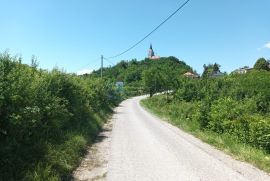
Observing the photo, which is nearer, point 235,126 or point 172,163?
point 172,163

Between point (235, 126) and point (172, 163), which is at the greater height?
point (235, 126)

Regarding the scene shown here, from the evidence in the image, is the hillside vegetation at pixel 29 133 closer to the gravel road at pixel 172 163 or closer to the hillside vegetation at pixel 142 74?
the gravel road at pixel 172 163

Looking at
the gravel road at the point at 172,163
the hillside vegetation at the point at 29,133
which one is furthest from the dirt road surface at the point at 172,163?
the hillside vegetation at the point at 29,133

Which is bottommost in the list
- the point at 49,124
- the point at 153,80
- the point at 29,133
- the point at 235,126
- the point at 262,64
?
the point at 235,126

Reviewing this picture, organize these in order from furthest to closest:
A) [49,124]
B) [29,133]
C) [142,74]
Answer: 1. [142,74]
2. [49,124]
3. [29,133]

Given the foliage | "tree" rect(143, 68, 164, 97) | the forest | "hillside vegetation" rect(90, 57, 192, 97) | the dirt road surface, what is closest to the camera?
the forest

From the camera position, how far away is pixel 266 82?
40906mm

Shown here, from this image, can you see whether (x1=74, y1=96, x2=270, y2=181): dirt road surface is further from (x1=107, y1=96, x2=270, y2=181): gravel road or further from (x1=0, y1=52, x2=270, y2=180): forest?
(x1=0, y1=52, x2=270, y2=180): forest

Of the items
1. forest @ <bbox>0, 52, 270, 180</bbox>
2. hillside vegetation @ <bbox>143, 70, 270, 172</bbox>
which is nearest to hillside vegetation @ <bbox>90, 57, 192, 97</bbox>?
hillside vegetation @ <bbox>143, 70, 270, 172</bbox>

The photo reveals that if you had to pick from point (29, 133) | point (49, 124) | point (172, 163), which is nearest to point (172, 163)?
point (172, 163)

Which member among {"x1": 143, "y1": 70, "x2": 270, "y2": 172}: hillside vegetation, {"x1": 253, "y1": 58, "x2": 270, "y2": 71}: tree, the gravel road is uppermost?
{"x1": 253, "y1": 58, "x2": 270, "y2": 71}: tree

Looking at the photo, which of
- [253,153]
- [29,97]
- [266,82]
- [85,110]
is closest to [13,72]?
[29,97]

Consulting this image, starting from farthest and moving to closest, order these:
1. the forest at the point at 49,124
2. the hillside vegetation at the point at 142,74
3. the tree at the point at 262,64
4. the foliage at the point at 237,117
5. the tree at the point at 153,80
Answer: the tree at the point at 262,64
the tree at the point at 153,80
the hillside vegetation at the point at 142,74
the foliage at the point at 237,117
the forest at the point at 49,124

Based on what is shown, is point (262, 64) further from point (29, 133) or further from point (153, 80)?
point (29, 133)
